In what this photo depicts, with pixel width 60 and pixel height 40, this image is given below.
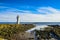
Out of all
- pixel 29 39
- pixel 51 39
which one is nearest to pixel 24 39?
pixel 29 39

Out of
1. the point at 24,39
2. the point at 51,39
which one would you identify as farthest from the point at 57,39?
the point at 24,39

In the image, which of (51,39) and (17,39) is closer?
(17,39)

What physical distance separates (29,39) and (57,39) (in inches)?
65.7

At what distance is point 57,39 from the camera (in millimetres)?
9016

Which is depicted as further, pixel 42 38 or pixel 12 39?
pixel 42 38

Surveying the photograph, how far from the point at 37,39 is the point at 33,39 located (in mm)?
225

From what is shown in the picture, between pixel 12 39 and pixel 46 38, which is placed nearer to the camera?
pixel 12 39

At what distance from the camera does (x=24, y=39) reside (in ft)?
27.3

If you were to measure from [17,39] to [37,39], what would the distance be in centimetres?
121

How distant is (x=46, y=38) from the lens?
8.77 metres

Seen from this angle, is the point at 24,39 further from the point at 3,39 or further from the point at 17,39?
the point at 3,39

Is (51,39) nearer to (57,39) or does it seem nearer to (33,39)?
(57,39)

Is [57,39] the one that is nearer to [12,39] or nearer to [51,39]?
[51,39]

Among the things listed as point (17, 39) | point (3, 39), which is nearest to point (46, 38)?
point (17, 39)
